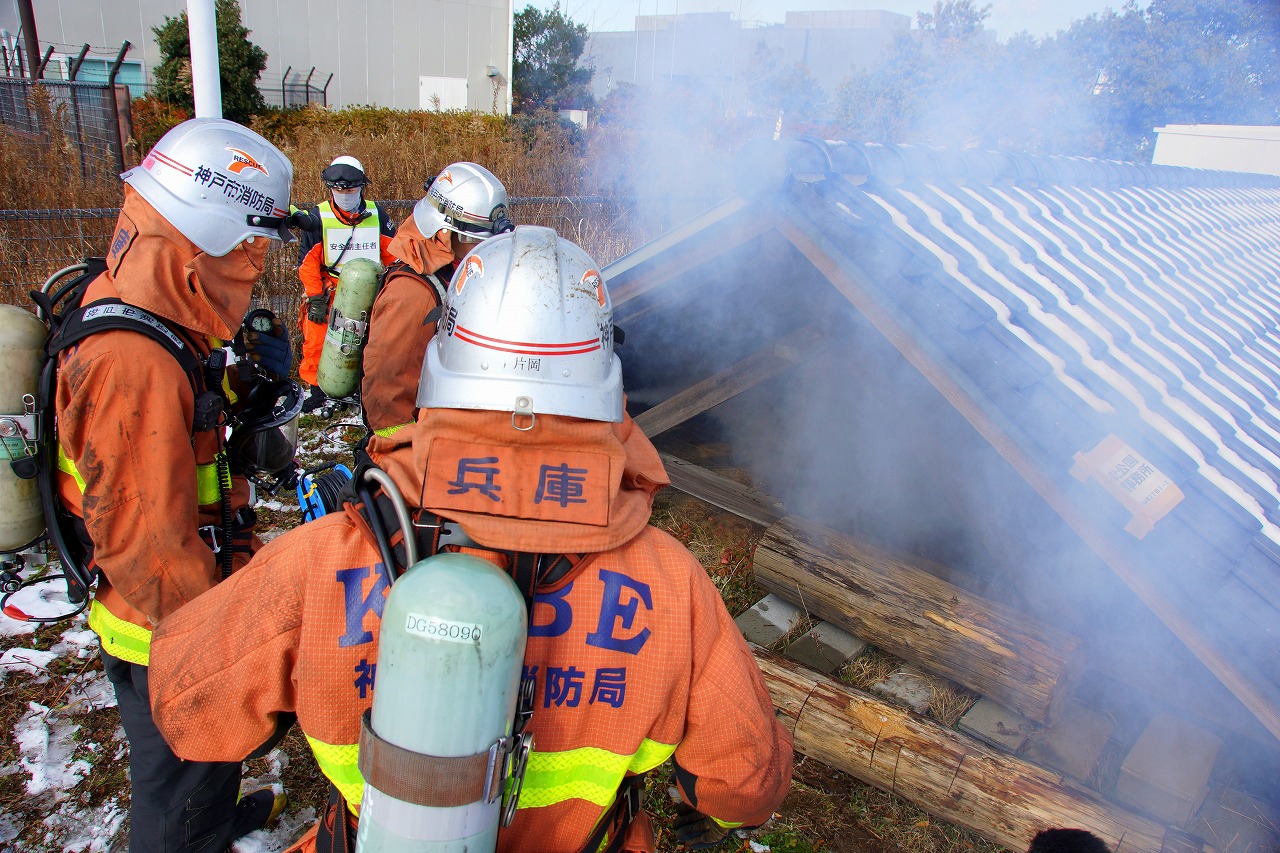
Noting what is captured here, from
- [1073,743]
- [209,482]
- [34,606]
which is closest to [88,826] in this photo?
[34,606]

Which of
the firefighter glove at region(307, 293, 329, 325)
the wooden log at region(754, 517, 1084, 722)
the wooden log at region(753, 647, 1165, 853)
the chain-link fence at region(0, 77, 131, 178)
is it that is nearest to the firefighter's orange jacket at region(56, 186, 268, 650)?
the wooden log at region(753, 647, 1165, 853)

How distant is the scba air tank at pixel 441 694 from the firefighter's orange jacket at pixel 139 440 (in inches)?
45.0

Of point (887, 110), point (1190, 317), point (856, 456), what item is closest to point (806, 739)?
point (856, 456)

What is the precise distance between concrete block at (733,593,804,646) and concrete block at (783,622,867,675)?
0.10 metres

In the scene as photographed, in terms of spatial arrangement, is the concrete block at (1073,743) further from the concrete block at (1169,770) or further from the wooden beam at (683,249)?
the wooden beam at (683,249)

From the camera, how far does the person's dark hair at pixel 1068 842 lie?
2477 millimetres

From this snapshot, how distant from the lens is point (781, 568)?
3.81 meters

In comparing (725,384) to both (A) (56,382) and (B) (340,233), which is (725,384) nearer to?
(A) (56,382)

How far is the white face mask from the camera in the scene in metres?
6.41

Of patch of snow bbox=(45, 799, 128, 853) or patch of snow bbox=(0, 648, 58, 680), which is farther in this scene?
patch of snow bbox=(0, 648, 58, 680)

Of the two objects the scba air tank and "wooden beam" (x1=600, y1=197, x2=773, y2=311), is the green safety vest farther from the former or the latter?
the scba air tank

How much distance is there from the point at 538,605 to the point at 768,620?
8.93ft

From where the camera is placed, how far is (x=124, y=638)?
6.77 feet

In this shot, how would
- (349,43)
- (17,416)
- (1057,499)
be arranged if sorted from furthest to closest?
(349,43)
(1057,499)
(17,416)
